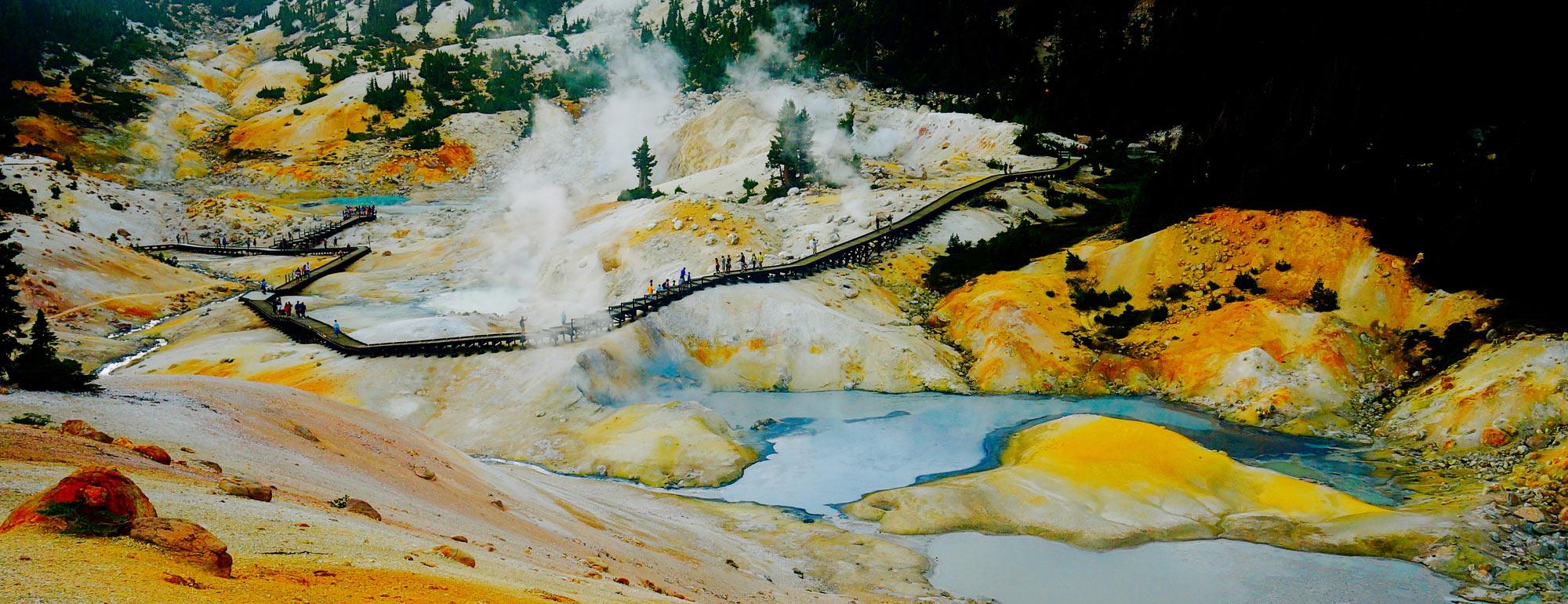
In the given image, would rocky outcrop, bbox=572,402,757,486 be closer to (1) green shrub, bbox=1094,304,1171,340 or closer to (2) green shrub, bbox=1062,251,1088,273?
(1) green shrub, bbox=1094,304,1171,340

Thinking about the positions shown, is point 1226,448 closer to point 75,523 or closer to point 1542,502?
point 1542,502

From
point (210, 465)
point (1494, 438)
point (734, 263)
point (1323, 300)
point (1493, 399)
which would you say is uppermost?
point (734, 263)

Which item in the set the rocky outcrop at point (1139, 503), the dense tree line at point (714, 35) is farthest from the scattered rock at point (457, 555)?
the dense tree line at point (714, 35)

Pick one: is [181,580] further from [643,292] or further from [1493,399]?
[643,292]

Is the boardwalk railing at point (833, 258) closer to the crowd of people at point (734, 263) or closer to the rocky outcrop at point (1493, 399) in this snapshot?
the crowd of people at point (734, 263)

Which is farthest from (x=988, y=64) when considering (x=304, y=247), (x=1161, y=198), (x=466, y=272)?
(x=304, y=247)

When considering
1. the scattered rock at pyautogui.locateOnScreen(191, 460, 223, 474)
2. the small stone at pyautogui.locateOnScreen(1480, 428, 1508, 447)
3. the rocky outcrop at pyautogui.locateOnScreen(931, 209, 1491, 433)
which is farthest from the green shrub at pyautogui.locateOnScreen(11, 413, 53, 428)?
the small stone at pyautogui.locateOnScreen(1480, 428, 1508, 447)

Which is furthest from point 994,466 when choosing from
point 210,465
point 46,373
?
point 46,373
